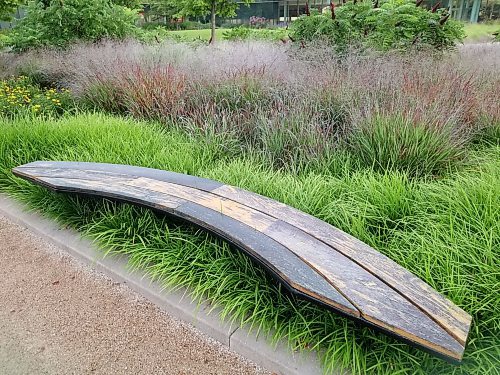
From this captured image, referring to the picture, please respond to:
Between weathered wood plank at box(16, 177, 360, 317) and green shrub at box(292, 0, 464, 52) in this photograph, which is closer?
weathered wood plank at box(16, 177, 360, 317)

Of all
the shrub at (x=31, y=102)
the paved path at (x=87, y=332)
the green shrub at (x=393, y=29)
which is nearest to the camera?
the paved path at (x=87, y=332)

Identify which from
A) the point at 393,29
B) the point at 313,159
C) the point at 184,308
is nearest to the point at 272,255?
the point at 184,308

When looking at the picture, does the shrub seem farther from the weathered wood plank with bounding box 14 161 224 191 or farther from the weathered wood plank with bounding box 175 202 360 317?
the weathered wood plank with bounding box 175 202 360 317

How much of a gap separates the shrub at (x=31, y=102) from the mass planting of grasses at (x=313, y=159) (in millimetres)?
185

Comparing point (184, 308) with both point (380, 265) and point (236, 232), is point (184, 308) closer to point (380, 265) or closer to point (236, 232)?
point (236, 232)

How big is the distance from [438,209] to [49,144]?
10.5 feet

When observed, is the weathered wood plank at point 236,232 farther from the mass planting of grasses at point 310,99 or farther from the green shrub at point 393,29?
the green shrub at point 393,29

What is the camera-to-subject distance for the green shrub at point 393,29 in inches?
212

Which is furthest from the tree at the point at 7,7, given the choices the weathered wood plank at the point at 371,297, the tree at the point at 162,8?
the tree at the point at 162,8

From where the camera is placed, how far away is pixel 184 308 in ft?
6.65

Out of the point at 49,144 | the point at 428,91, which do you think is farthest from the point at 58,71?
the point at 428,91

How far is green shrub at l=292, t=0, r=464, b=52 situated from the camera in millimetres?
5383

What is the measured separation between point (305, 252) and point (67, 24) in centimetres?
835

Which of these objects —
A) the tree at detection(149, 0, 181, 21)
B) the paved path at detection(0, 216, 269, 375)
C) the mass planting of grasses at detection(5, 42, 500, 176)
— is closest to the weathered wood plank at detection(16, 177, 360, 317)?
the paved path at detection(0, 216, 269, 375)
